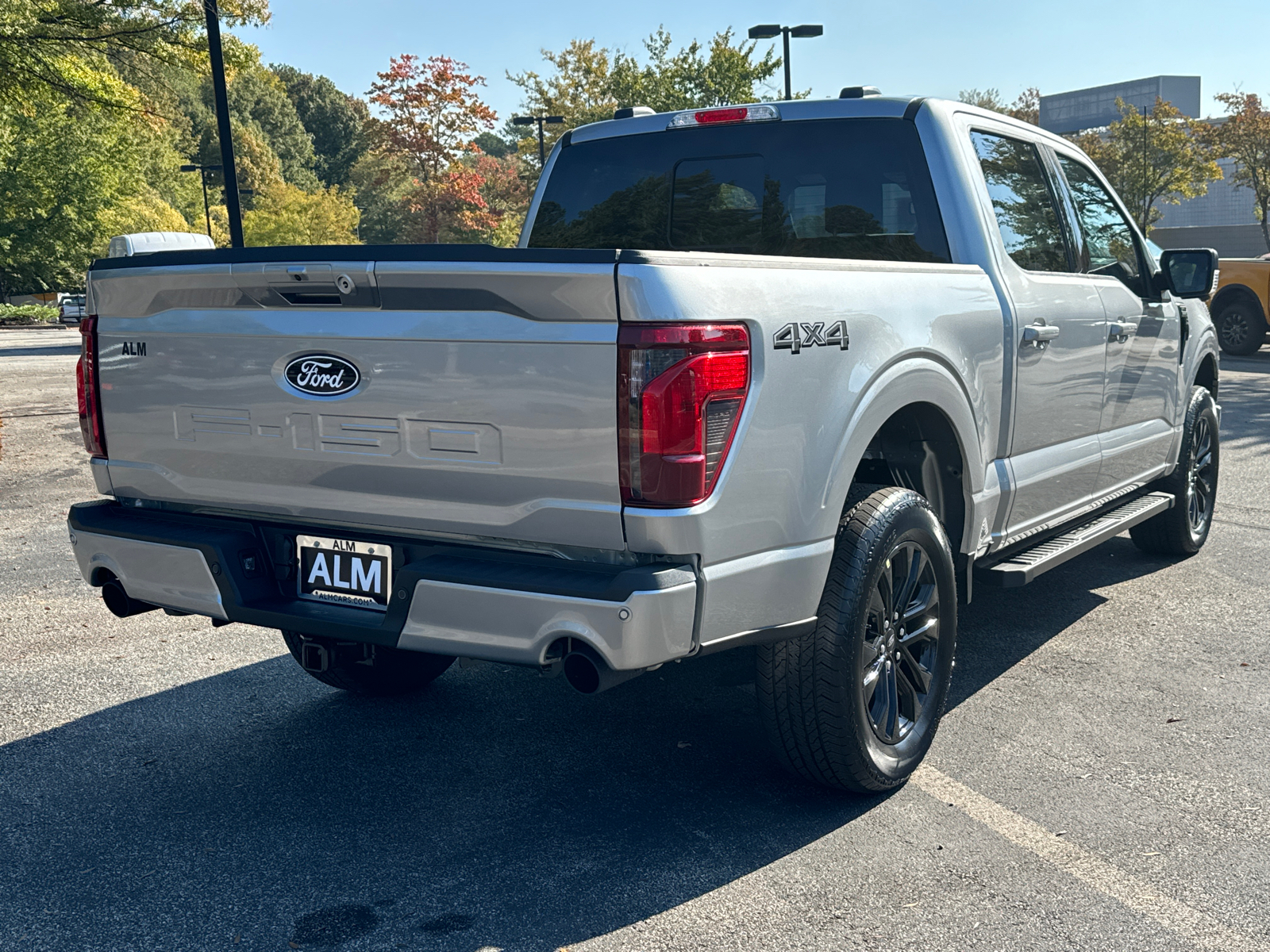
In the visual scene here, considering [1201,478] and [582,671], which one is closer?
[582,671]

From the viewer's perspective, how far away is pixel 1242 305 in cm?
1819

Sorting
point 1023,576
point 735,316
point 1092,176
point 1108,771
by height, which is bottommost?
point 1108,771

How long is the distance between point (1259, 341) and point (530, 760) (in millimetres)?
17705

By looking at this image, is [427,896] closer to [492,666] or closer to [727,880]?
[727,880]

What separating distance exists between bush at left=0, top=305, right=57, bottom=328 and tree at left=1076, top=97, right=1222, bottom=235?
40172mm

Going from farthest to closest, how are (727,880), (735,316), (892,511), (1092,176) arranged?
(1092,176) < (892,511) < (727,880) < (735,316)

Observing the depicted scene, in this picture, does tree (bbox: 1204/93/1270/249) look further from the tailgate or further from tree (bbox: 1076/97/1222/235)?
the tailgate

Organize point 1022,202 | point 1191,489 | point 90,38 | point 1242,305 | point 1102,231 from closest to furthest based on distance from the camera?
point 1022,202 < point 1102,231 < point 1191,489 < point 90,38 < point 1242,305

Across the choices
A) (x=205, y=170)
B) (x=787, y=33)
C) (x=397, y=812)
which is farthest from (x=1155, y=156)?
(x=205, y=170)

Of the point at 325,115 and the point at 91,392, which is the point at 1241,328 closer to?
the point at 91,392

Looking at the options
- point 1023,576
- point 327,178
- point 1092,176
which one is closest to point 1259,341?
point 1092,176

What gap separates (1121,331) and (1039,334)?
103cm

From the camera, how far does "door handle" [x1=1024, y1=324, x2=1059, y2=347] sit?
4258mm

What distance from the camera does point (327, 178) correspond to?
105 metres
